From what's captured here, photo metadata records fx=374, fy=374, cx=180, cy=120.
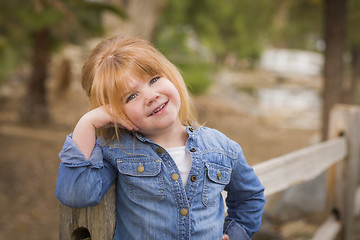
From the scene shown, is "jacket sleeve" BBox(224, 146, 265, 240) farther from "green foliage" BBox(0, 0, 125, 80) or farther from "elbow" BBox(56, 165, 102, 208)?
"green foliage" BBox(0, 0, 125, 80)

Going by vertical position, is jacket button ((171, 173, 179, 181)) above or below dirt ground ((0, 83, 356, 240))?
above

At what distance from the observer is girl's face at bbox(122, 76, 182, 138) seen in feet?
4.04

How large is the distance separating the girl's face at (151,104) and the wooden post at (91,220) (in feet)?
0.82

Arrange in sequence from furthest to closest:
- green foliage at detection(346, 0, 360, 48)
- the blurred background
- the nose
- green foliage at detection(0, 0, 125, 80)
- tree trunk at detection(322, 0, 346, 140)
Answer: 1. green foliage at detection(346, 0, 360, 48)
2. green foliage at detection(0, 0, 125, 80)
3. tree trunk at detection(322, 0, 346, 140)
4. the blurred background
5. the nose

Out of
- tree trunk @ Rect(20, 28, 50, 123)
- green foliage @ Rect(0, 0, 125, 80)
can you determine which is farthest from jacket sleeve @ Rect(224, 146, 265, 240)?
tree trunk @ Rect(20, 28, 50, 123)

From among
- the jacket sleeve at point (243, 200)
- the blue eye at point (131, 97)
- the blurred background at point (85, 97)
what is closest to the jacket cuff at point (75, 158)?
the blue eye at point (131, 97)

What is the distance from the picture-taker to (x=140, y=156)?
4.12 feet

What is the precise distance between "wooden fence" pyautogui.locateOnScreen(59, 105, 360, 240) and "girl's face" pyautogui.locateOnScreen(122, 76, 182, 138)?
0.25 meters

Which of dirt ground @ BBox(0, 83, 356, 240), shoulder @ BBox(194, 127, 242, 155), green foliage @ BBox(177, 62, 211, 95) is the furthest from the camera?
green foliage @ BBox(177, 62, 211, 95)

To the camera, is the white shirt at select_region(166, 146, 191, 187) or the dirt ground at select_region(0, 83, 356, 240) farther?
the dirt ground at select_region(0, 83, 356, 240)

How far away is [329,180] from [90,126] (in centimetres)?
287

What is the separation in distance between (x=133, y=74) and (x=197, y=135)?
33 cm

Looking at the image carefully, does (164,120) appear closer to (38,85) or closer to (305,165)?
(305,165)

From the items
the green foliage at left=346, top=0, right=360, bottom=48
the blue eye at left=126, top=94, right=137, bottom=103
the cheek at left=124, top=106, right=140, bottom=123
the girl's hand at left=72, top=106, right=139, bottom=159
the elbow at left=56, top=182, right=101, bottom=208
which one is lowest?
the elbow at left=56, top=182, right=101, bottom=208
